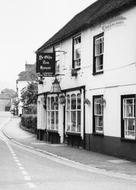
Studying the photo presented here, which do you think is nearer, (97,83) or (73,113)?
(97,83)

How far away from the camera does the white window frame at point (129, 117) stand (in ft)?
68.3

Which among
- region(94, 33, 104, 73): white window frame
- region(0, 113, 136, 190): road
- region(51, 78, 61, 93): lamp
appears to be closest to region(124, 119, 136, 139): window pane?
region(0, 113, 136, 190): road

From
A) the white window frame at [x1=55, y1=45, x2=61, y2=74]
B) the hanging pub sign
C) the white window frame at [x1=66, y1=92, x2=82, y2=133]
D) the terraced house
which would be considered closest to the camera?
the terraced house

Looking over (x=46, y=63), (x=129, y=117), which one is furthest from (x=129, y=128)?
(x=46, y=63)

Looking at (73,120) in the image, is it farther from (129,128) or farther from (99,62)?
(129,128)

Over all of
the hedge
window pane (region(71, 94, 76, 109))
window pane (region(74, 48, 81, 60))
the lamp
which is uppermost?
window pane (region(74, 48, 81, 60))

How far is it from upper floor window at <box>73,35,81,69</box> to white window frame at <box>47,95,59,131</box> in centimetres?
413

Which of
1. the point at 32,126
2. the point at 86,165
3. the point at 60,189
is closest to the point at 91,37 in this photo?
the point at 86,165

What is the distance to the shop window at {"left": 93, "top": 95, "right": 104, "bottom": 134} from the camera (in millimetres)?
24391

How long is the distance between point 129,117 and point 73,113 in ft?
26.1

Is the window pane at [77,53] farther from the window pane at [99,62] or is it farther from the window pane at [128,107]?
the window pane at [128,107]

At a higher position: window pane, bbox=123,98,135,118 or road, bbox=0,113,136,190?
window pane, bbox=123,98,135,118

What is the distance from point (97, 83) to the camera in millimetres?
24625

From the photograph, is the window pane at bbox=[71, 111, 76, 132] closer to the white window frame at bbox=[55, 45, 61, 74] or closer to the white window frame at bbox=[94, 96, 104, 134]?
A: the white window frame at bbox=[94, 96, 104, 134]
